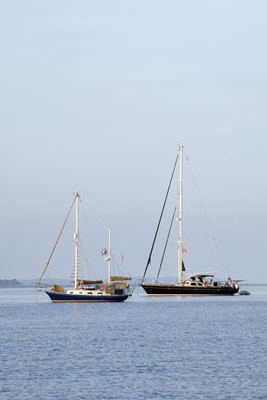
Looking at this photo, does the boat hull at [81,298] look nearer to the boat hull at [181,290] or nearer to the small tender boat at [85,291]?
the small tender boat at [85,291]

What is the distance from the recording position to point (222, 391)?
1827 inches

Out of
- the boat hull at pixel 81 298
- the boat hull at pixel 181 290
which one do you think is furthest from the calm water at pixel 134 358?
the boat hull at pixel 181 290

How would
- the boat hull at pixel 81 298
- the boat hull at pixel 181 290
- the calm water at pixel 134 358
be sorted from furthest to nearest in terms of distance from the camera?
the boat hull at pixel 181 290 → the boat hull at pixel 81 298 → the calm water at pixel 134 358

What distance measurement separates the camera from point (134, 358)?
60.6m

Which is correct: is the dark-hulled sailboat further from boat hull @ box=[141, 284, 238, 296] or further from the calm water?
the calm water

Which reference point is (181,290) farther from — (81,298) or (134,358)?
(134,358)

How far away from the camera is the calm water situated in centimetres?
4703

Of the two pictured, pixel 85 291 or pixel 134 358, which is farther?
pixel 85 291

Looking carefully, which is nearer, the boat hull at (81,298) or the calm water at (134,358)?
the calm water at (134,358)

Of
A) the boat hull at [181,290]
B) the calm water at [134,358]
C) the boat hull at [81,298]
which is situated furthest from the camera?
the boat hull at [181,290]

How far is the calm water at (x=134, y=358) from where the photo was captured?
1852 inches

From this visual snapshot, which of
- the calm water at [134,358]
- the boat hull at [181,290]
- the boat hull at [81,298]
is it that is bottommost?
the calm water at [134,358]

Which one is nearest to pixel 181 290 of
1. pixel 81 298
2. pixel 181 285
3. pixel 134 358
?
pixel 181 285

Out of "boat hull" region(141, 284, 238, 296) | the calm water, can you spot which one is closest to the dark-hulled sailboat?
"boat hull" region(141, 284, 238, 296)
